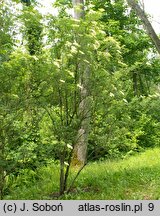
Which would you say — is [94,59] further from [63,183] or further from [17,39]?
[63,183]

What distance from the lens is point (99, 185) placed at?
672cm

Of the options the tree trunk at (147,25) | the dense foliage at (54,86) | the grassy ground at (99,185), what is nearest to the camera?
the dense foliage at (54,86)

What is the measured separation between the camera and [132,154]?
40.8 ft

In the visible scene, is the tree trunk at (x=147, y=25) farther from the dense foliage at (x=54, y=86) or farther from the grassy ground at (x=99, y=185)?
the grassy ground at (x=99, y=185)

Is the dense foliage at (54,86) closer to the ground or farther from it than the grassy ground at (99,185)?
farther from it

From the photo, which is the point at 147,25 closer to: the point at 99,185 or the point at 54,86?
the point at 54,86

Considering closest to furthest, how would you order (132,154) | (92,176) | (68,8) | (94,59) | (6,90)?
(6,90) → (94,59) → (92,176) → (132,154) → (68,8)

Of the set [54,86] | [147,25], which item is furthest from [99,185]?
[147,25]

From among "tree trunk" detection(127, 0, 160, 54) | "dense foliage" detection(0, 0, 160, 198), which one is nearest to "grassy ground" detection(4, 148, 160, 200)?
"dense foliage" detection(0, 0, 160, 198)

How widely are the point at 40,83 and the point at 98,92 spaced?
3.45ft

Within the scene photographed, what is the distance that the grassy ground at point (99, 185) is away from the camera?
5.99 meters

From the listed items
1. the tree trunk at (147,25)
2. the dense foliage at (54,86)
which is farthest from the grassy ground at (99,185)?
the tree trunk at (147,25)

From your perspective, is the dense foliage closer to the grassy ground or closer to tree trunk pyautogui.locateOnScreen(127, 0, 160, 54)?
the grassy ground

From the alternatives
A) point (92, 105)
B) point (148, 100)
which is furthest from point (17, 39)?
point (148, 100)
